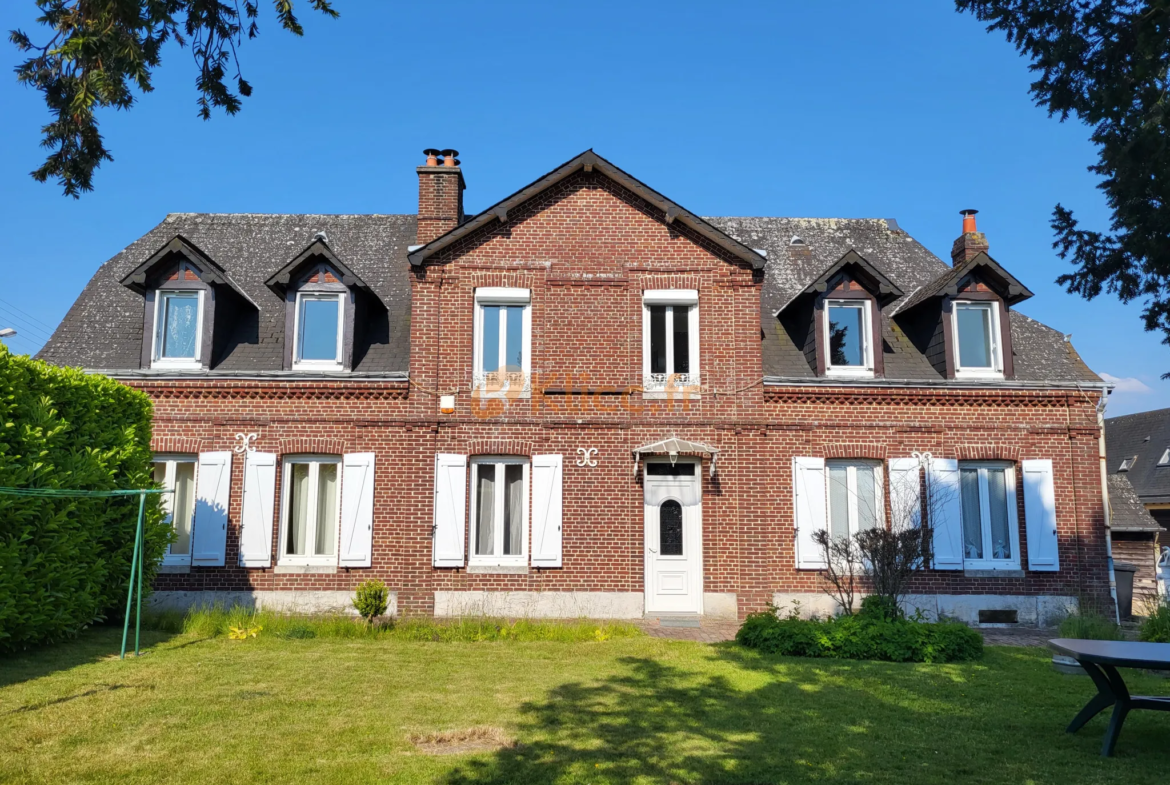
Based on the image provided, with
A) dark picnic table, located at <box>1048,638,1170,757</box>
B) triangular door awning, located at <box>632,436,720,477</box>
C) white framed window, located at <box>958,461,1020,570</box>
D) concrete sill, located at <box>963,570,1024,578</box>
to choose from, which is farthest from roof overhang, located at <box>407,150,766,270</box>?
dark picnic table, located at <box>1048,638,1170,757</box>

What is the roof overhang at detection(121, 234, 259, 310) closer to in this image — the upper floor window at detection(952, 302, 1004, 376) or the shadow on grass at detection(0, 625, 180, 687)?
the shadow on grass at detection(0, 625, 180, 687)

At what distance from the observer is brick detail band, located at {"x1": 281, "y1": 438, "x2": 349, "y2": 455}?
13.0 metres

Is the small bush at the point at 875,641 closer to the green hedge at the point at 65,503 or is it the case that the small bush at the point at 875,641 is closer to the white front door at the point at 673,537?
the white front door at the point at 673,537

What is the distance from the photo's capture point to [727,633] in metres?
11.6

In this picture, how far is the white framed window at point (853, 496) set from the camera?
13289 millimetres

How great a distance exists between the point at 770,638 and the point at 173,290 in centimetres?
1103

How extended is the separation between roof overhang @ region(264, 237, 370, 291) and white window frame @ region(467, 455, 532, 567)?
12.1 ft

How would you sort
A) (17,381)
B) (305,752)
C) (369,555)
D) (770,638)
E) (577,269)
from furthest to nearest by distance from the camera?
1. (577,269)
2. (369,555)
3. (770,638)
4. (17,381)
5. (305,752)

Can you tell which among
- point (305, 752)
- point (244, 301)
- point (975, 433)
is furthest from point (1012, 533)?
point (244, 301)

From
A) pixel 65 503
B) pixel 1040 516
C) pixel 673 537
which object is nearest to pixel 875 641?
pixel 673 537

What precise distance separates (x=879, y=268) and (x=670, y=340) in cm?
574

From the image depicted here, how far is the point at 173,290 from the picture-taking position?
44.3 feet

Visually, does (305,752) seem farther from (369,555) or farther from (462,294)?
(462,294)

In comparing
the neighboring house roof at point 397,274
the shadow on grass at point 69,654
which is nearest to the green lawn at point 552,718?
the shadow on grass at point 69,654
